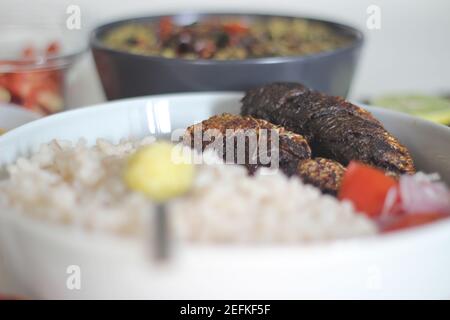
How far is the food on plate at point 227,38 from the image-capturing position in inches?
36.0

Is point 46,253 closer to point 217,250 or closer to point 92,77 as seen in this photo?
point 217,250

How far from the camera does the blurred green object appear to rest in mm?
915

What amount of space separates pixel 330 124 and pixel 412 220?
185mm

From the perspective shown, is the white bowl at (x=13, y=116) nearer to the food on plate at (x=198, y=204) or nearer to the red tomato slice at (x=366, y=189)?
the food on plate at (x=198, y=204)

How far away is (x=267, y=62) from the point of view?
77cm

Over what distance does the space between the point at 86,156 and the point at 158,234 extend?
17 centimetres

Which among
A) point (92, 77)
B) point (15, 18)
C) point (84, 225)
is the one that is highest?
point (84, 225)

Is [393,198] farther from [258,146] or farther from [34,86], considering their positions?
[34,86]

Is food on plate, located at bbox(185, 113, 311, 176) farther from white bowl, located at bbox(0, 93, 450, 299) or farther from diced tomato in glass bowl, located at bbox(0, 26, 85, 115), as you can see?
diced tomato in glass bowl, located at bbox(0, 26, 85, 115)

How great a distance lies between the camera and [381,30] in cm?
134

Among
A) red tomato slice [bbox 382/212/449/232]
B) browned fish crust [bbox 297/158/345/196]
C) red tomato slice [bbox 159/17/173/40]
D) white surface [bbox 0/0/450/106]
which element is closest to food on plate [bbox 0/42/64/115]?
red tomato slice [bbox 159/17/173/40]

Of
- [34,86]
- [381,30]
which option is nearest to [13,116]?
[34,86]

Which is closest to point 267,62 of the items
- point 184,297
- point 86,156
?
point 86,156

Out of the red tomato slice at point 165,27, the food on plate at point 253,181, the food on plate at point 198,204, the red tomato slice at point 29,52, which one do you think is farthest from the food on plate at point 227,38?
the food on plate at point 198,204
